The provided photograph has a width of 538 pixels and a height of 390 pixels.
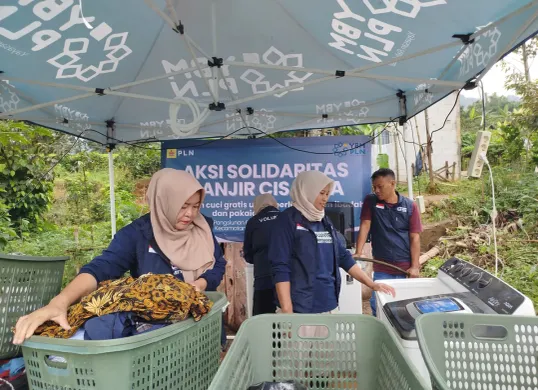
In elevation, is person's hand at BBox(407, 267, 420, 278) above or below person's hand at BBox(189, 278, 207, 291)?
below

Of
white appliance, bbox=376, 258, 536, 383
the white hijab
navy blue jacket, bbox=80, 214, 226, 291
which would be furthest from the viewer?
the white hijab

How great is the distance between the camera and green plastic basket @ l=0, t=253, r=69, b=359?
4.43ft

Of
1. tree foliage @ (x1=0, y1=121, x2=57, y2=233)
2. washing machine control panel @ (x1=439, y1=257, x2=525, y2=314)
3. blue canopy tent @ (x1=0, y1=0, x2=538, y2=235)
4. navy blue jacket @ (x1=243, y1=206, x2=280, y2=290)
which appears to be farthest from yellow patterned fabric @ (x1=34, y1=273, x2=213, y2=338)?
tree foliage @ (x1=0, y1=121, x2=57, y2=233)

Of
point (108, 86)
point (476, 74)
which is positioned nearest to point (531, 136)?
point (476, 74)

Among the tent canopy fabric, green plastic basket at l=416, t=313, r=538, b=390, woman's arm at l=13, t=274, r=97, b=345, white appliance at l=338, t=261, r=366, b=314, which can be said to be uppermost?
the tent canopy fabric

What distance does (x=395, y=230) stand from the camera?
9.84 feet

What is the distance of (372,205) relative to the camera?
311 cm

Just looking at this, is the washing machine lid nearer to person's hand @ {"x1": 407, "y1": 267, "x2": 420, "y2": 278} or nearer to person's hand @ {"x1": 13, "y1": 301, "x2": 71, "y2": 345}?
person's hand @ {"x1": 13, "y1": 301, "x2": 71, "y2": 345}

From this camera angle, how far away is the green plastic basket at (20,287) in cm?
135

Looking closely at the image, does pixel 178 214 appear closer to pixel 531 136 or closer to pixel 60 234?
pixel 60 234

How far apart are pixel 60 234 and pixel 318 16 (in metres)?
6.73

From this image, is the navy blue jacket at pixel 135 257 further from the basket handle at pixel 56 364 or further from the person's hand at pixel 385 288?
the person's hand at pixel 385 288

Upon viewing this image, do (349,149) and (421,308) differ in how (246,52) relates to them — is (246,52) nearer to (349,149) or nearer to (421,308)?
(349,149)

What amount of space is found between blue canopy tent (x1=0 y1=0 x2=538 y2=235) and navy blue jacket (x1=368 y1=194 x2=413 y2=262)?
0.74 metres
